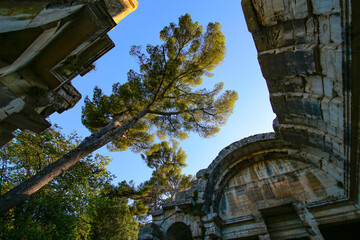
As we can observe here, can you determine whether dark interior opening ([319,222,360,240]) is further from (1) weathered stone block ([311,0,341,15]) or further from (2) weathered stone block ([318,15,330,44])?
(1) weathered stone block ([311,0,341,15])

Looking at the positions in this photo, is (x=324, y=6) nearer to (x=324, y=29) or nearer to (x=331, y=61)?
(x=324, y=29)

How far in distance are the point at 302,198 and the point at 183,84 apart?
921 centimetres

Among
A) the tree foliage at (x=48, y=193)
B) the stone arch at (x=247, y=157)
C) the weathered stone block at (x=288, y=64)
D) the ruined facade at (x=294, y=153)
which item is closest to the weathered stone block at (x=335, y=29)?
the ruined facade at (x=294, y=153)

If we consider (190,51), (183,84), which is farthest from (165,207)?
(190,51)

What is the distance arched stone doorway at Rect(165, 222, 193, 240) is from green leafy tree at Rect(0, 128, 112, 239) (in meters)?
4.05

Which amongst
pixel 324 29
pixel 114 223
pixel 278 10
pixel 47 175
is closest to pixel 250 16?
pixel 278 10

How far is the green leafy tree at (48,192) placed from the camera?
6.28 metres

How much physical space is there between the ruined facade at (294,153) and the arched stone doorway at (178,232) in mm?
38

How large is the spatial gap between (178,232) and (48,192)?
6.38m

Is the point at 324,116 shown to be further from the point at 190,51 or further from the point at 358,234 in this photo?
the point at 190,51

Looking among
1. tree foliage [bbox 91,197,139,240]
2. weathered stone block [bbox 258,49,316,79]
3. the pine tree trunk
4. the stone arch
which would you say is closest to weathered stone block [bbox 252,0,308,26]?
weathered stone block [bbox 258,49,316,79]

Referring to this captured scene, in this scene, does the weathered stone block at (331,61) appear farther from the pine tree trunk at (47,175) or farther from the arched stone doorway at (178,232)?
the pine tree trunk at (47,175)

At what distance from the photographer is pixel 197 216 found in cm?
601

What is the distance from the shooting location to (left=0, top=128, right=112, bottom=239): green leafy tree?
6.28 meters
